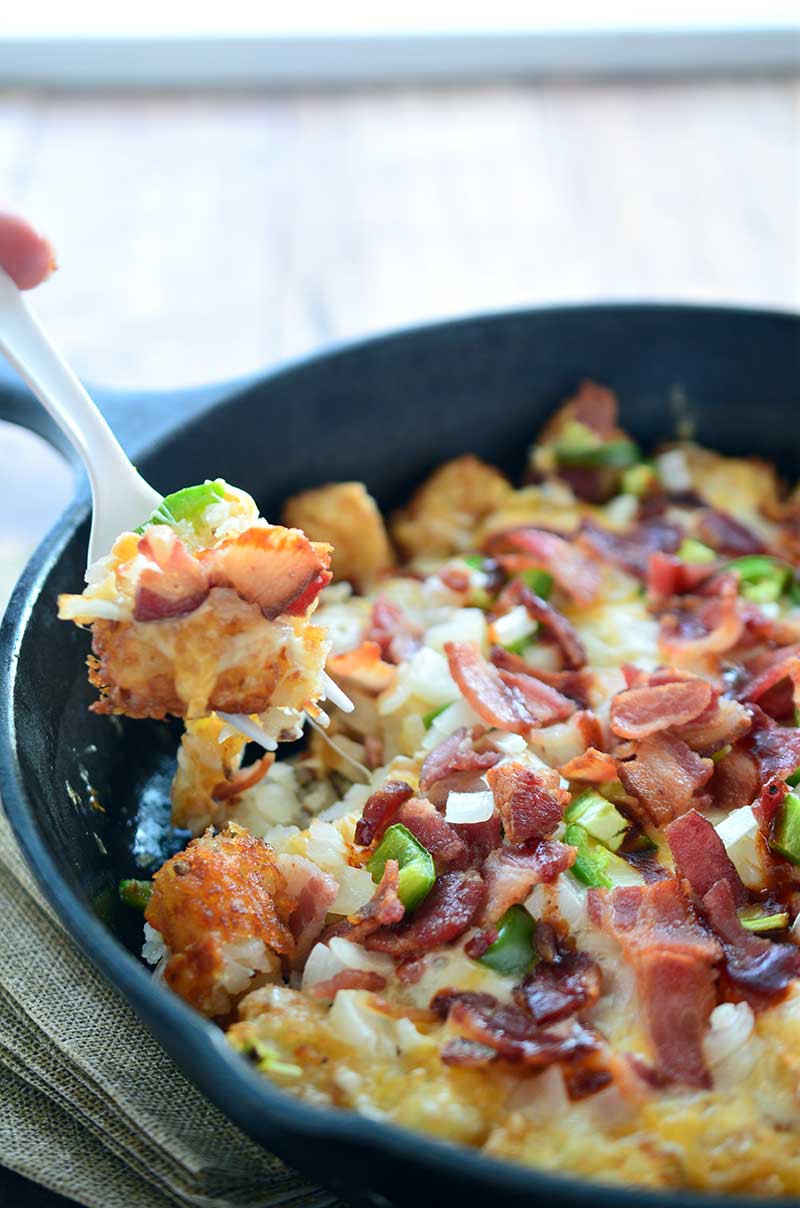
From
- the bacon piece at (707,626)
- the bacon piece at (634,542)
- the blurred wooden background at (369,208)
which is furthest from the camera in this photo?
the blurred wooden background at (369,208)

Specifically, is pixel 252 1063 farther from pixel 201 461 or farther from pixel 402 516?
pixel 402 516

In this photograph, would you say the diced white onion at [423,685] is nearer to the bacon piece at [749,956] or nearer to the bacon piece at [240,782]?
the bacon piece at [240,782]

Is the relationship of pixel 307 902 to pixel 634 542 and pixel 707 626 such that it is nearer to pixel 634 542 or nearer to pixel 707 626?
pixel 707 626

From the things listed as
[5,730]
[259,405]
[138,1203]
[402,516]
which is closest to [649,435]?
[402,516]

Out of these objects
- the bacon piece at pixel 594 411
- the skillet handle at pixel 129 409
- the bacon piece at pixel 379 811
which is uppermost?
the skillet handle at pixel 129 409

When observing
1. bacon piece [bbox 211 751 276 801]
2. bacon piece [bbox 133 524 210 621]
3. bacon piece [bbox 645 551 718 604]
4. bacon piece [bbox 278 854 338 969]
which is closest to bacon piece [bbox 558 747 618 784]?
bacon piece [bbox 278 854 338 969]

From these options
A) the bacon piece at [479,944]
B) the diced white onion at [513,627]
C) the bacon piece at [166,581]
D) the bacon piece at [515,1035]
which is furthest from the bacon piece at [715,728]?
the bacon piece at [166,581]
